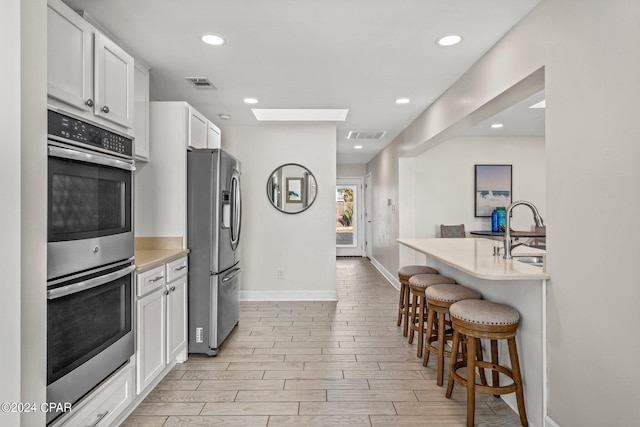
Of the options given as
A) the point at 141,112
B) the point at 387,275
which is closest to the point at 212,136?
the point at 141,112

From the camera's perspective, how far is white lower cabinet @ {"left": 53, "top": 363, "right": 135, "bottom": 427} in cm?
164

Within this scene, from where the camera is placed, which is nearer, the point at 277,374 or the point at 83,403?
the point at 83,403

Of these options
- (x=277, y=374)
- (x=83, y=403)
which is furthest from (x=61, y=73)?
(x=277, y=374)

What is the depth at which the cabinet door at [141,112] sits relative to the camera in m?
2.71

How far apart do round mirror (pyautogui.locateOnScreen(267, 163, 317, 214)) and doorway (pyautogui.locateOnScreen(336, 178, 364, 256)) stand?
180 inches

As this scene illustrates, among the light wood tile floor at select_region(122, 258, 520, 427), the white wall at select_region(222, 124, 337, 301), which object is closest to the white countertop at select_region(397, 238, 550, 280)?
the light wood tile floor at select_region(122, 258, 520, 427)

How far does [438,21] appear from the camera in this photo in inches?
88.6

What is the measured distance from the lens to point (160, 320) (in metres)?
2.52

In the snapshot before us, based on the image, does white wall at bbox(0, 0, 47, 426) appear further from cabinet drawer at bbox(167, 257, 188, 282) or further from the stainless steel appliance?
cabinet drawer at bbox(167, 257, 188, 282)

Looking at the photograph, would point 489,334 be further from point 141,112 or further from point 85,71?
A: point 141,112

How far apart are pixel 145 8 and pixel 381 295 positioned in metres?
4.37

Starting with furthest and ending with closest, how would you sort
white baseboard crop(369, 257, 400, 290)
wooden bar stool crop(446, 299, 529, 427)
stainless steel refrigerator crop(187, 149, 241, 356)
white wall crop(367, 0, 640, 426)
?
white baseboard crop(369, 257, 400, 290) → stainless steel refrigerator crop(187, 149, 241, 356) → wooden bar stool crop(446, 299, 529, 427) → white wall crop(367, 0, 640, 426)

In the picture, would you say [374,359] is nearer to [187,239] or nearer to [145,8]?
[187,239]

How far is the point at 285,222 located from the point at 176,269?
7.53ft
